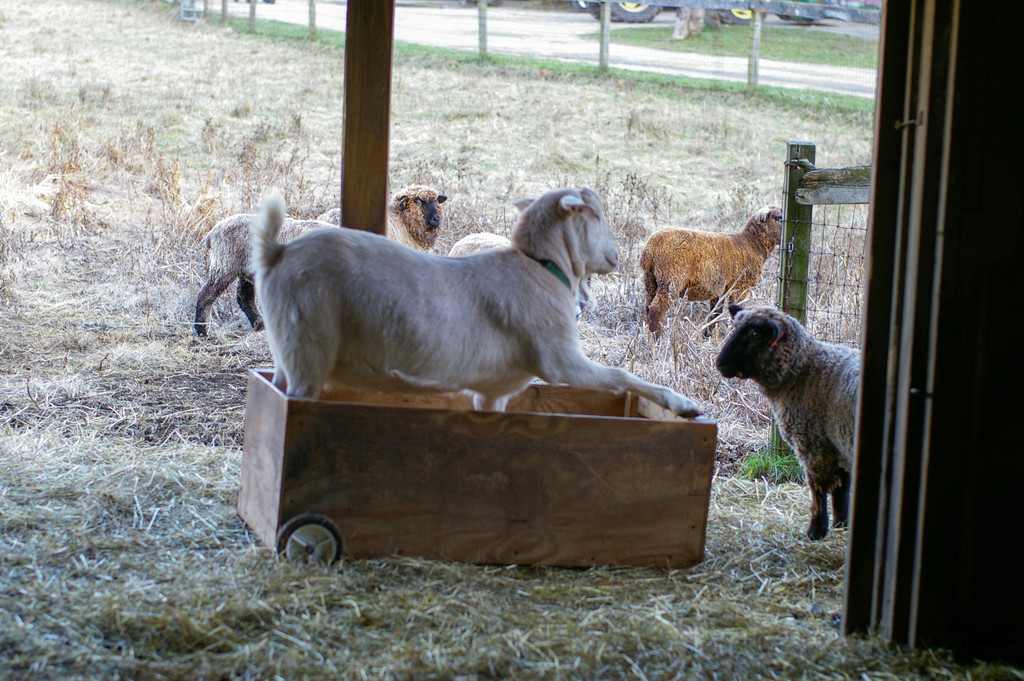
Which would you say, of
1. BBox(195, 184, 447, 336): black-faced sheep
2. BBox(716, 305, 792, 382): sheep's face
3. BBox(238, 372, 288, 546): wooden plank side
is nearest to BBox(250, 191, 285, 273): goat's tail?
BBox(238, 372, 288, 546): wooden plank side

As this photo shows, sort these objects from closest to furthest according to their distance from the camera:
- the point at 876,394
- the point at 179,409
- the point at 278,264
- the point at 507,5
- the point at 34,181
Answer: the point at 876,394
the point at 278,264
the point at 179,409
the point at 34,181
the point at 507,5

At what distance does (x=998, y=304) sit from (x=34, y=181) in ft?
42.7

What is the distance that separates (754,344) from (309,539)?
2.47 m

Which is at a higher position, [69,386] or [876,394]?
[876,394]

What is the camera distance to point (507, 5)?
32.8 metres

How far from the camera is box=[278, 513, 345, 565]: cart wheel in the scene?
3.63 meters

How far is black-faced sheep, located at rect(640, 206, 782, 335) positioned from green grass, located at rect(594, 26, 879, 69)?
18456mm

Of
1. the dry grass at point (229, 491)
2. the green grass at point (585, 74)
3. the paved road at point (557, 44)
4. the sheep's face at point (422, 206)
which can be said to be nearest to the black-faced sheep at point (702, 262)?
the dry grass at point (229, 491)

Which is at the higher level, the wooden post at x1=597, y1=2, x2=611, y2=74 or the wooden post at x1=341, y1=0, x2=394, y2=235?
the wooden post at x1=597, y1=2, x2=611, y2=74

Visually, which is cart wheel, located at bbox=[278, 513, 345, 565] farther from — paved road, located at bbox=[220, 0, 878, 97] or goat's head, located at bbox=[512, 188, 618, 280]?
paved road, located at bbox=[220, 0, 878, 97]

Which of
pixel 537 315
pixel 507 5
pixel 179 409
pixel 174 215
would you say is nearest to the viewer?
pixel 537 315

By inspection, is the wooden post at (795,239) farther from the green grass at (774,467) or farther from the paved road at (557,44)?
the paved road at (557,44)

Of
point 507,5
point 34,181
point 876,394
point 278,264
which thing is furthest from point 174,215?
point 507,5

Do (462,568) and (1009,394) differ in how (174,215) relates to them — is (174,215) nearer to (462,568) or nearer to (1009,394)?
(462,568)
